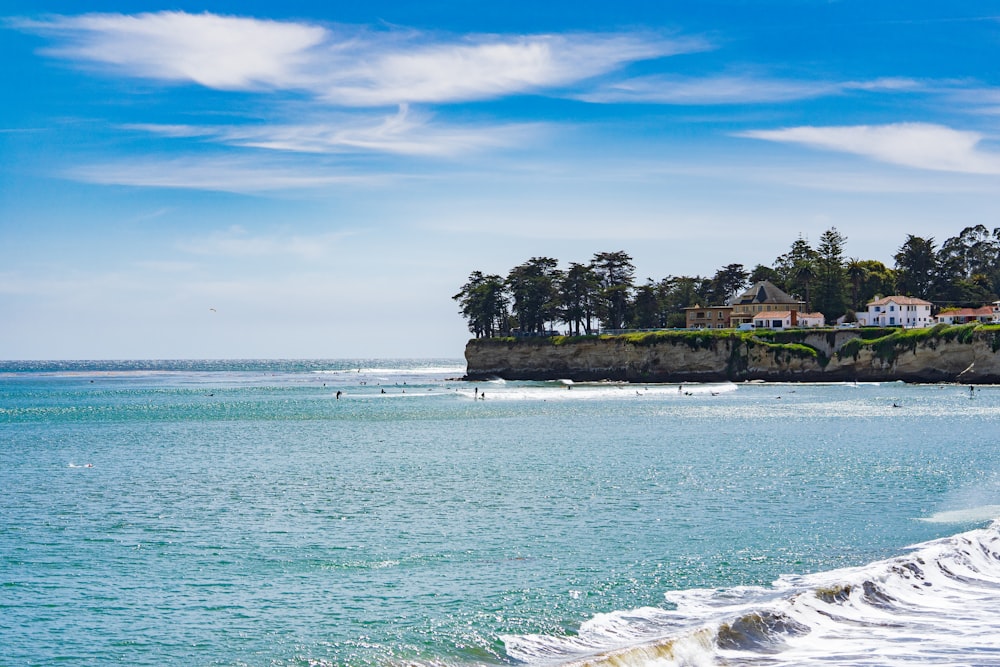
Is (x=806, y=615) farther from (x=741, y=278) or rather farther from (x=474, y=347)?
(x=741, y=278)

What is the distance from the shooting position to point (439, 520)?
2864 cm

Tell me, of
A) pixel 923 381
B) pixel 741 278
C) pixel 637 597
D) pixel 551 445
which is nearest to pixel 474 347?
pixel 741 278

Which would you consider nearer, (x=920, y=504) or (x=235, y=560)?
(x=235, y=560)

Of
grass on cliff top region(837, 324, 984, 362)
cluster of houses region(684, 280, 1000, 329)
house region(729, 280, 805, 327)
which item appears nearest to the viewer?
grass on cliff top region(837, 324, 984, 362)

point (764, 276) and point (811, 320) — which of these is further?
point (764, 276)

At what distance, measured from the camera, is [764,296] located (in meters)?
140

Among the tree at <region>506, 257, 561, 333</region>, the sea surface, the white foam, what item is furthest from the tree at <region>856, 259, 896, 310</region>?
the white foam

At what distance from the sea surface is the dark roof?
89.1m

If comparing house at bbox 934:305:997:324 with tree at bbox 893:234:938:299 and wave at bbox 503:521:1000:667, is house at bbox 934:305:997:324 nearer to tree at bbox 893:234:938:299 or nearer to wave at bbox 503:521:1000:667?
tree at bbox 893:234:938:299

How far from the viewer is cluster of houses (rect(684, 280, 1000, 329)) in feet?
420

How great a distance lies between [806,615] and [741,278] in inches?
6040

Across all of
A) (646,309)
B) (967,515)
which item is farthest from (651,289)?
(967,515)

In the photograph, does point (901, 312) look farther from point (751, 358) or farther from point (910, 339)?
point (751, 358)

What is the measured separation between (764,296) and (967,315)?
89.3 feet
